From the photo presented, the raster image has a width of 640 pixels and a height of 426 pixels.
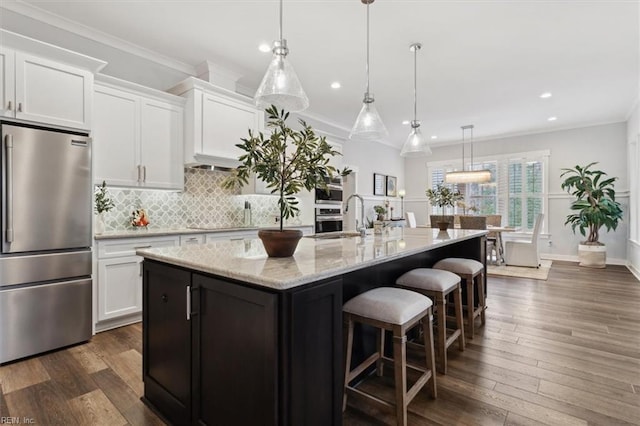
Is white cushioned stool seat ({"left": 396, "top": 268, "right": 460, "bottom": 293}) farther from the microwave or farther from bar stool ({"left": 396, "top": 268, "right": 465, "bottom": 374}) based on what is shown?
the microwave

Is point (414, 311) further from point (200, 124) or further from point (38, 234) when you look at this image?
point (200, 124)

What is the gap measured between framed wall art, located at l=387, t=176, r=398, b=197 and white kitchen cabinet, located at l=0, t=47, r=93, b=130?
6.91 meters

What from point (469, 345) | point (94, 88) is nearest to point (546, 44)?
point (469, 345)

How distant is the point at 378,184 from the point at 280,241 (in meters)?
6.78

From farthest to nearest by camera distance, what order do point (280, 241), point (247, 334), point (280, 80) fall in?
point (280, 80), point (280, 241), point (247, 334)

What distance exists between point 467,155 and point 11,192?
8.77 metres

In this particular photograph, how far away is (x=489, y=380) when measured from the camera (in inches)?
85.3

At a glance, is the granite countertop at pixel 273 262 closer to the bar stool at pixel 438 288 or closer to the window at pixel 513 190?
the bar stool at pixel 438 288

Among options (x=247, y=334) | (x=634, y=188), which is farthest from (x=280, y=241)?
(x=634, y=188)

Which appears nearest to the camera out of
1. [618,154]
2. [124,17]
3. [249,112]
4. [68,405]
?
[68,405]

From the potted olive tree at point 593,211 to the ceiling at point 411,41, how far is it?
5.12ft

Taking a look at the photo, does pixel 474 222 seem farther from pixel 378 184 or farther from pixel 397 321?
pixel 397 321

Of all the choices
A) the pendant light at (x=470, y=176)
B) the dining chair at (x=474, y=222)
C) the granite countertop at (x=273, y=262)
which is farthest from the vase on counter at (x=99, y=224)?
the pendant light at (x=470, y=176)

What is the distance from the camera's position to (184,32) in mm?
3324
